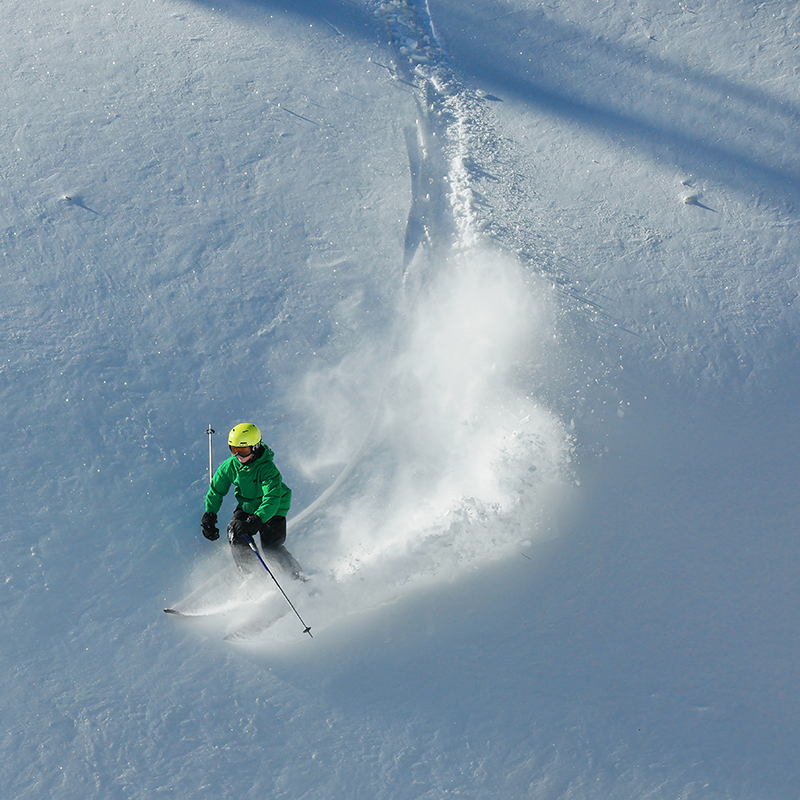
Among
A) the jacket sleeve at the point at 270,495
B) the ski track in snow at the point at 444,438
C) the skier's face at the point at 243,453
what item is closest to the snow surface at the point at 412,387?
the ski track in snow at the point at 444,438

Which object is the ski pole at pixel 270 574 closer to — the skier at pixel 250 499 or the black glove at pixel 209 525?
the skier at pixel 250 499

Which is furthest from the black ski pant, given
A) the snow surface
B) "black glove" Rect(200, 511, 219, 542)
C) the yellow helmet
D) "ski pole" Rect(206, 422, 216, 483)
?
the yellow helmet

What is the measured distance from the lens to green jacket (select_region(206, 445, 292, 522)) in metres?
4.88

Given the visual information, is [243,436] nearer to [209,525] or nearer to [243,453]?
[243,453]

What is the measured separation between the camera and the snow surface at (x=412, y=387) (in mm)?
4906

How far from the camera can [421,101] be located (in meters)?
→ 7.35

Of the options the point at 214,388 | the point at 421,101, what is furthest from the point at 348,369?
the point at 421,101

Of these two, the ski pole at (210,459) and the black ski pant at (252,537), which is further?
the ski pole at (210,459)

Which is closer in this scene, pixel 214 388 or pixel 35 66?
pixel 214 388

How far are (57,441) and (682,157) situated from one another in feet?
21.1

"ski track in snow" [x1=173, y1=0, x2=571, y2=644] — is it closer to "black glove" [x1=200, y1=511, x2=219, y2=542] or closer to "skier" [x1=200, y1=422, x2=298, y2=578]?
"skier" [x1=200, y1=422, x2=298, y2=578]

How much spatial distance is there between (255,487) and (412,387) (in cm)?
169

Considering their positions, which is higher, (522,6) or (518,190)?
(522,6)

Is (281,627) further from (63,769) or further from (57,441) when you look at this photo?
→ (57,441)
